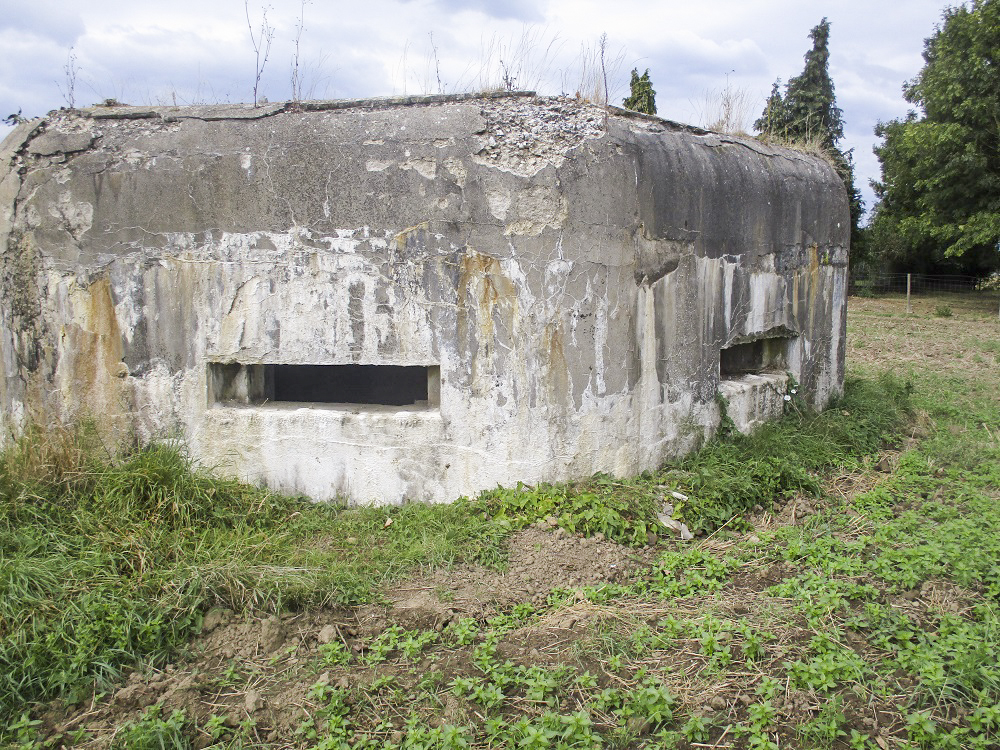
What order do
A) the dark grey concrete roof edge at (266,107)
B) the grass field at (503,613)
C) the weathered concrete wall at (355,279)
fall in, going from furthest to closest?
the dark grey concrete roof edge at (266,107) < the weathered concrete wall at (355,279) < the grass field at (503,613)

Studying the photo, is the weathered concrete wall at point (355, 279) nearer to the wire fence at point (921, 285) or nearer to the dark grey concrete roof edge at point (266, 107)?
the dark grey concrete roof edge at point (266, 107)

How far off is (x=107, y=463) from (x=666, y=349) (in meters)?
3.42

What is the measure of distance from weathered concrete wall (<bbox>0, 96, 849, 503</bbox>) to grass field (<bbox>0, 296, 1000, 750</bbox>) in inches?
A: 14.3

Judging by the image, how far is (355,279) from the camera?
4.27 meters

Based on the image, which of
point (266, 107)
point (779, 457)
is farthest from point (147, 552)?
point (779, 457)

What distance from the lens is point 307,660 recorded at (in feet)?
9.84

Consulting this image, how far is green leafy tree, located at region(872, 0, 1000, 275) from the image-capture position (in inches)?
690

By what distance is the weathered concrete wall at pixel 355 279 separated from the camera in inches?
166

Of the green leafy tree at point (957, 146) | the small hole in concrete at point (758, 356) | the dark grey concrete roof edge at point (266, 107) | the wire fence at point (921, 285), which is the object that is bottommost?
the small hole in concrete at point (758, 356)

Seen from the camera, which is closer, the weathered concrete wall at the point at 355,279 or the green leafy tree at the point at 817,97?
the weathered concrete wall at the point at 355,279

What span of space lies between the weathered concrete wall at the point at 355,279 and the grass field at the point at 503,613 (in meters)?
0.36

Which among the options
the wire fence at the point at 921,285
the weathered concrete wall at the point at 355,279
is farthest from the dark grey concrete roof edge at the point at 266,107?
the wire fence at the point at 921,285

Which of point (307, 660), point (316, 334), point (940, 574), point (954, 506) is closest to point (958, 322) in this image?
point (954, 506)

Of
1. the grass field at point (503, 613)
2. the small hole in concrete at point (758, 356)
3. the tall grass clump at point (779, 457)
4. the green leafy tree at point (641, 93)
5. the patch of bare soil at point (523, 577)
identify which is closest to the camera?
the grass field at point (503, 613)
